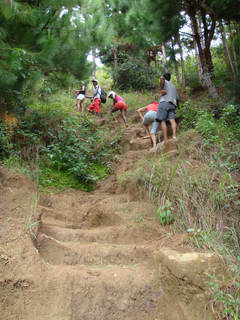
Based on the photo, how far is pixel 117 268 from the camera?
9.41 feet

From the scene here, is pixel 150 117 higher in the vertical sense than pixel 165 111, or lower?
lower

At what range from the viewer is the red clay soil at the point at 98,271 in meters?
2.47

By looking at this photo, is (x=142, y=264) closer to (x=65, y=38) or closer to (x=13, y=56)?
(x=13, y=56)

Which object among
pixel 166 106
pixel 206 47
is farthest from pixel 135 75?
pixel 166 106

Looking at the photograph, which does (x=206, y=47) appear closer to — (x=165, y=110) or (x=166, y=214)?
(x=165, y=110)

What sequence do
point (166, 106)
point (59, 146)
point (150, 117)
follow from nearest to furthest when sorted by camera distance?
point (166, 106) → point (59, 146) → point (150, 117)

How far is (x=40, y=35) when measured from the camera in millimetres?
5117

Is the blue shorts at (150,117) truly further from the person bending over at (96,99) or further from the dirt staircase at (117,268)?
the person bending over at (96,99)

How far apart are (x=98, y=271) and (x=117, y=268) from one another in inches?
7.0

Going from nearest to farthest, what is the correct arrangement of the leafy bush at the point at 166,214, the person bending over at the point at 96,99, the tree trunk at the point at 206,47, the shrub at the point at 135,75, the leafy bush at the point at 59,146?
the leafy bush at the point at 166,214 < the leafy bush at the point at 59,146 < the tree trunk at the point at 206,47 < the person bending over at the point at 96,99 < the shrub at the point at 135,75

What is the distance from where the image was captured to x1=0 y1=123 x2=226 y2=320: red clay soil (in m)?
2.47

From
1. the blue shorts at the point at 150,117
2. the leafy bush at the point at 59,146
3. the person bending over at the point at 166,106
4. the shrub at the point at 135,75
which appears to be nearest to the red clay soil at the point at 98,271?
the leafy bush at the point at 59,146

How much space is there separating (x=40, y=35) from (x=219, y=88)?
5.30 m

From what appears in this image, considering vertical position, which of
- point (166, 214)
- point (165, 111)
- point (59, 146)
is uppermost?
point (165, 111)
